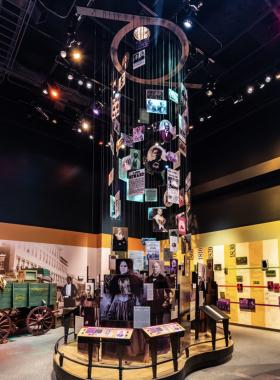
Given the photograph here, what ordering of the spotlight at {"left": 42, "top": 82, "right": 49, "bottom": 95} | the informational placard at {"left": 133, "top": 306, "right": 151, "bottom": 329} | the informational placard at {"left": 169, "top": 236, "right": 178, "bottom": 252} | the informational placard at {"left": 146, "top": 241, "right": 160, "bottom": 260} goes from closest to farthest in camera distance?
the informational placard at {"left": 133, "top": 306, "right": 151, "bottom": 329} < the informational placard at {"left": 146, "top": 241, "right": 160, "bottom": 260} < the informational placard at {"left": 169, "top": 236, "right": 178, "bottom": 252} < the spotlight at {"left": 42, "top": 82, "right": 49, "bottom": 95}

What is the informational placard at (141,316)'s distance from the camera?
427 centimetres

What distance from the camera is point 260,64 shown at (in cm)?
750

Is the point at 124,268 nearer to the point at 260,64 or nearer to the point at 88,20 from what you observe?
the point at 88,20

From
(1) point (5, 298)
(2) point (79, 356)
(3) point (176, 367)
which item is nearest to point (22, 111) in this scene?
(1) point (5, 298)

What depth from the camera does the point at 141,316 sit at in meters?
4.28

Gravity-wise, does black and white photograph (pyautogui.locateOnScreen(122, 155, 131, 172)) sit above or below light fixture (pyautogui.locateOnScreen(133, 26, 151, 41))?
below

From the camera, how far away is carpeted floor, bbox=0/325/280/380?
4348 millimetres

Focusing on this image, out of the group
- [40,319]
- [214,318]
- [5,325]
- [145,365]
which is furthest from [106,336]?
[40,319]

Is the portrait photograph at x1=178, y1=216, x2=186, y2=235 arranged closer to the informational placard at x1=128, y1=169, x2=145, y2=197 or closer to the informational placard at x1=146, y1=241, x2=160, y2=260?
the informational placard at x1=146, y1=241, x2=160, y2=260

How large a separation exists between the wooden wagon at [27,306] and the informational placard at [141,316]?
3589 mm

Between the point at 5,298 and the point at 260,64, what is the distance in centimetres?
796

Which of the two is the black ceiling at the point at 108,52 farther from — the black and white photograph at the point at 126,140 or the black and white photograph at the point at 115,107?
the black and white photograph at the point at 126,140

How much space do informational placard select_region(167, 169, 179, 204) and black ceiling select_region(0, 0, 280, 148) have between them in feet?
8.16

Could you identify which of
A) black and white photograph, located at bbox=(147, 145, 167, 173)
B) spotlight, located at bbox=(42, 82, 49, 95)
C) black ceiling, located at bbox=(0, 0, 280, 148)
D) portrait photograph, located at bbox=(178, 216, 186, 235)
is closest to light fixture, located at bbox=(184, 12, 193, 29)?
black ceiling, located at bbox=(0, 0, 280, 148)
